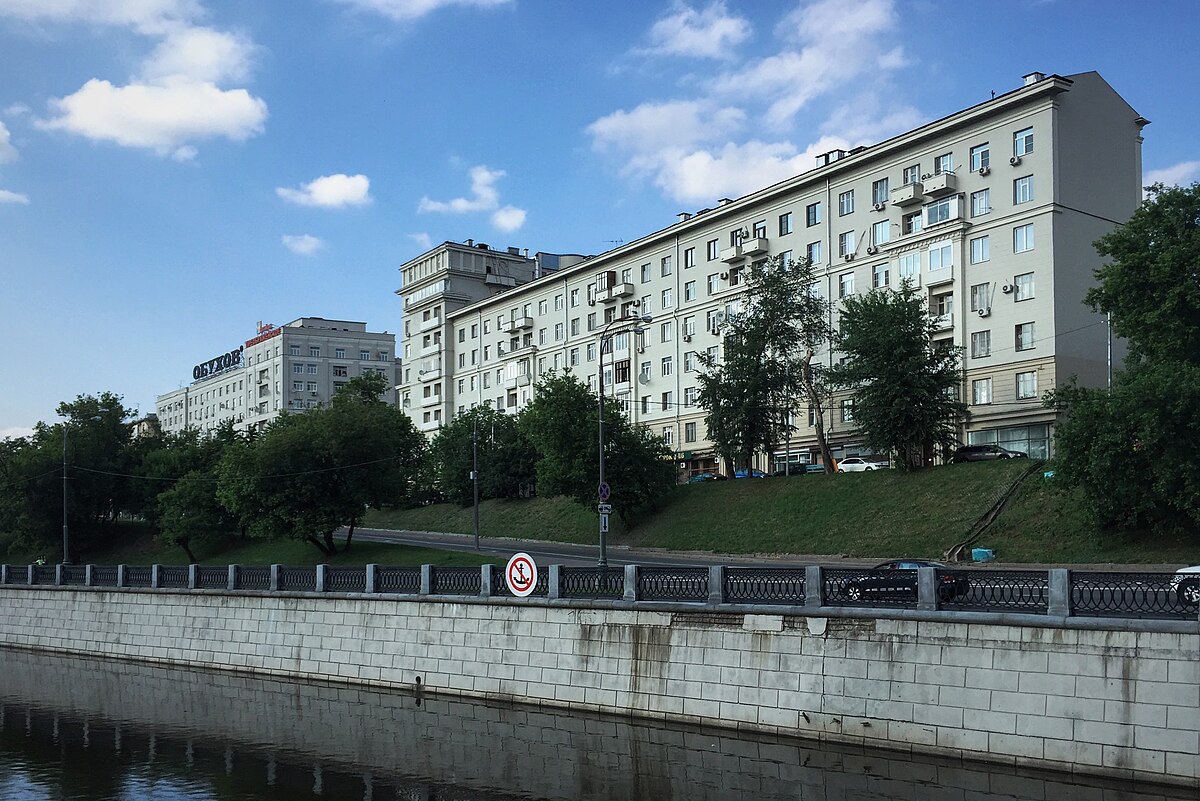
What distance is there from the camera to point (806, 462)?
235 ft

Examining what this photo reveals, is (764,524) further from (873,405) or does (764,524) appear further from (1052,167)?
(1052,167)

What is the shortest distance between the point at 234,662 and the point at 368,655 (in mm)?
7285

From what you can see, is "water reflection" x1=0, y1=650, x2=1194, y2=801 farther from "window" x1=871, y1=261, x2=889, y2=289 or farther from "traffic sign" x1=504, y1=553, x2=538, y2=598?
"window" x1=871, y1=261, x2=889, y2=289

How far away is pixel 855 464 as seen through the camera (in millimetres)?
64688

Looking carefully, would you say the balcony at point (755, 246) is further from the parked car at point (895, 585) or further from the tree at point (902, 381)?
the parked car at point (895, 585)

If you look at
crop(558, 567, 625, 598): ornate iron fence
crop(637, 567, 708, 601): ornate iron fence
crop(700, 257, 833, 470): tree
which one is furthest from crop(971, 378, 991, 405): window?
crop(637, 567, 708, 601): ornate iron fence

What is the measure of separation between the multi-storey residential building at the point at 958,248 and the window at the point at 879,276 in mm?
135

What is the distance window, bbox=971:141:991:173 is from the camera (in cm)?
6009

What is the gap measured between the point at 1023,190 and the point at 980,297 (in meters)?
6.14

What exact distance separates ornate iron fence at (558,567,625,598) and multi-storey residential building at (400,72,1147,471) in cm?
3638

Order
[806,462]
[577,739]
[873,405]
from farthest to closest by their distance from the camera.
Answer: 1. [806,462]
2. [873,405]
3. [577,739]

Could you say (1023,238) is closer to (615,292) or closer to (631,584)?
(615,292)

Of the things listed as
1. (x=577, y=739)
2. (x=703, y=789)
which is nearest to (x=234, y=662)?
(x=577, y=739)

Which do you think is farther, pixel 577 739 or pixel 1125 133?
pixel 1125 133
